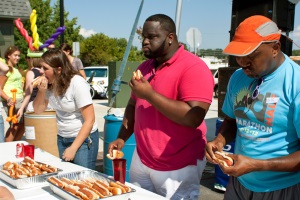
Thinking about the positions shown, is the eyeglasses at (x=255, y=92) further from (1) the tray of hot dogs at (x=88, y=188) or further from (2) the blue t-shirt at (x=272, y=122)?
(1) the tray of hot dogs at (x=88, y=188)

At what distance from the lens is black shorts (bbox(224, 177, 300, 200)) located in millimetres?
1756

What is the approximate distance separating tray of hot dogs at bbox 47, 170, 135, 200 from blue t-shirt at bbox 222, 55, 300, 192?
66 centimetres

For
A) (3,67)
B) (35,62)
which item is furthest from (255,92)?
(35,62)

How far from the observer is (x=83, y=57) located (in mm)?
39281

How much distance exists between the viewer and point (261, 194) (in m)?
1.80

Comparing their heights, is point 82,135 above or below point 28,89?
below

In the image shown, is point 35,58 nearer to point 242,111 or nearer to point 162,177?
point 162,177

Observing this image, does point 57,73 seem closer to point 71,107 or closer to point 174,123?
point 71,107

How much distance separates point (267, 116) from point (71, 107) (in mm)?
1585

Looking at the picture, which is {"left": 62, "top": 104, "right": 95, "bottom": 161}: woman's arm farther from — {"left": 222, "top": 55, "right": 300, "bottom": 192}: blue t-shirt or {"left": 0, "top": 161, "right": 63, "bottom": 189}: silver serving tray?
{"left": 222, "top": 55, "right": 300, "bottom": 192}: blue t-shirt

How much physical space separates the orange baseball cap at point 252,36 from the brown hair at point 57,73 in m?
1.43

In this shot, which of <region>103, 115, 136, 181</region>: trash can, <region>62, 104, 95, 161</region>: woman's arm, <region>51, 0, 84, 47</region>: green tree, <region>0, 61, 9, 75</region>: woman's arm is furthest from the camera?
<region>51, 0, 84, 47</region>: green tree

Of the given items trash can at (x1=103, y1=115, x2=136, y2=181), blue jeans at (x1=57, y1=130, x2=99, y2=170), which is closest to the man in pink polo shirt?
blue jeans at (x1=57, y1=130, x2=99, y2=170)

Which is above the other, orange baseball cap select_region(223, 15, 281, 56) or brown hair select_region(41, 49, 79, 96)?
orange baseball cap select_region(223, 15, 281, 56)
